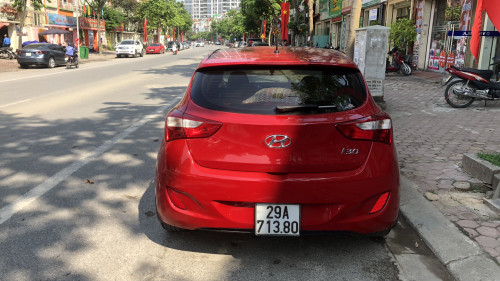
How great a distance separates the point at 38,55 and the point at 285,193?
23.1m

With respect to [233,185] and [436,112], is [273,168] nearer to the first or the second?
[233,185]

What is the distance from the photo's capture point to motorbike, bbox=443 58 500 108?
9031 mm

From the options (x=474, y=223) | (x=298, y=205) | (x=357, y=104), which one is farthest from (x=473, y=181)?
(x=298, y=205)

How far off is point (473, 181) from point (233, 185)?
10.4 feet

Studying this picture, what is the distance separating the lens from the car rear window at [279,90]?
9.34 ft

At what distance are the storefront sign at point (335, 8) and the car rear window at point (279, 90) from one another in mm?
33046

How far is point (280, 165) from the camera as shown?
271 cm

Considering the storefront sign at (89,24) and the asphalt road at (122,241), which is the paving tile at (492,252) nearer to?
the asphalt road at (122,241)

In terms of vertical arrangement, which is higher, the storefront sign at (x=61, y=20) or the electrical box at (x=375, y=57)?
the storefront sign at (x=61, y=20)

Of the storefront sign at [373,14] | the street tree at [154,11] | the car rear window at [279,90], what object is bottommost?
the car rear window at [279,90]

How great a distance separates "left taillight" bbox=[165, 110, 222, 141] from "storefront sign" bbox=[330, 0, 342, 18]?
33.6m

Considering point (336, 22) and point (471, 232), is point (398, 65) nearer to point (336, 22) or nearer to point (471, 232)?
point (471, 232)

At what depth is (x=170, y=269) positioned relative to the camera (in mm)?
2904

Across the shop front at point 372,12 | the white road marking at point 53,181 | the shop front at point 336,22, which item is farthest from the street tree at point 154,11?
the white road marking at point 53,181
